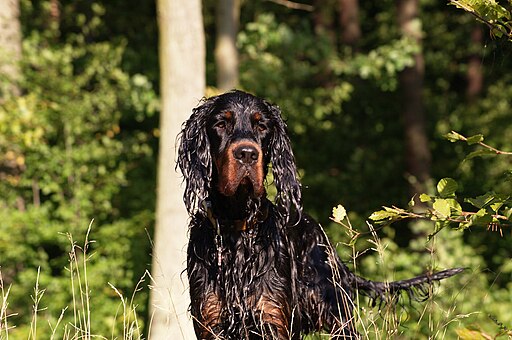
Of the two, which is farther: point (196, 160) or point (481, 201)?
point (196, 160)

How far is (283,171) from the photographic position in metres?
4.46

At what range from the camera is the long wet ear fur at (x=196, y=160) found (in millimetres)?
4324

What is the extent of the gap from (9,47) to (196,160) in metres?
7.96

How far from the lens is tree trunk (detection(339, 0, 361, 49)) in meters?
17.6

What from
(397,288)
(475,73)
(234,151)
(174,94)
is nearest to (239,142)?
(234,151)

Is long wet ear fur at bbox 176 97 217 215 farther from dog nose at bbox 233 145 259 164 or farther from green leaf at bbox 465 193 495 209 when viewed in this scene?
green leaf at bbox 465 193 495 209

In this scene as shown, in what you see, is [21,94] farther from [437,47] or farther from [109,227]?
[437,47]

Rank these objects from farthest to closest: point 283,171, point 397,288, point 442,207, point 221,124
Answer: point 397,288 → point 283,171 → point 221,124 → point 442,207

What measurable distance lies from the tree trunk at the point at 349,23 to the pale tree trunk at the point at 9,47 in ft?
24.9

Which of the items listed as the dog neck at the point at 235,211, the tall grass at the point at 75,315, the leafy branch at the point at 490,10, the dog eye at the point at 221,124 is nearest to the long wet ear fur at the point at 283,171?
the dog neck at the point at 235,211

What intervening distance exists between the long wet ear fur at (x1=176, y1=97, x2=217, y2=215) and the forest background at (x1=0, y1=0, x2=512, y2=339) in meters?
4.67

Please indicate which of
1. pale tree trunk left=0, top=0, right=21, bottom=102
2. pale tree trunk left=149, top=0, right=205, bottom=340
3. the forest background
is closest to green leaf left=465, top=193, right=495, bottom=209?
the forest background

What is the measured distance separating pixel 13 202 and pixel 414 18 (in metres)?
7.27

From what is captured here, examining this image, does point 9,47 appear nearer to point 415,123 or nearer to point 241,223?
point 415,123
